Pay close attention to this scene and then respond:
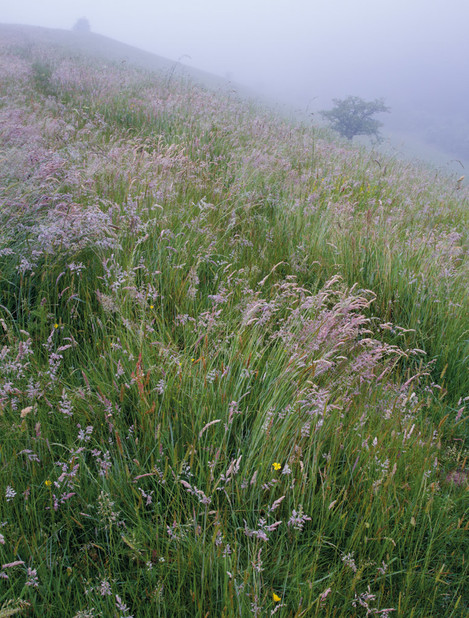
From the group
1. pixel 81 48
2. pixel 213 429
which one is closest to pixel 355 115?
pixel 81 48

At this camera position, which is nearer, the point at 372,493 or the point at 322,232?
the point at 372,493

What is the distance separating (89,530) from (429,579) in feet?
3.75

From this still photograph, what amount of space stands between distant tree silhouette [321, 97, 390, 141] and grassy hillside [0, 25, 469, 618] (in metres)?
41.0

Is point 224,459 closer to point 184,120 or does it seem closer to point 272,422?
point 272,422

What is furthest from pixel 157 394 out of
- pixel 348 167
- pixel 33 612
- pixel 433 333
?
pixel 348 167

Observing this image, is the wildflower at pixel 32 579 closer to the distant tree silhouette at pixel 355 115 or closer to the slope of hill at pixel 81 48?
the slope of hill at pixel 81 48

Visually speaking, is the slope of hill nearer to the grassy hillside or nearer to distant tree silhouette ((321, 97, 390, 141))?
the grassy hillside

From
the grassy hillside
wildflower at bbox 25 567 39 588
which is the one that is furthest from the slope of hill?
wildflower at bbox 25 567 39 588

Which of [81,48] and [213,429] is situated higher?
[81,48]

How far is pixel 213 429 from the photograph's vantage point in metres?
1.51

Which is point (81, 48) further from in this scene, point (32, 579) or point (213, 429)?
point (32, 579)

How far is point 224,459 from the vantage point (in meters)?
1.50

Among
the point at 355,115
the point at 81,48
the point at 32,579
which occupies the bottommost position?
the point at 32,579

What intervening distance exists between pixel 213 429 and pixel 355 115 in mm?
44333
